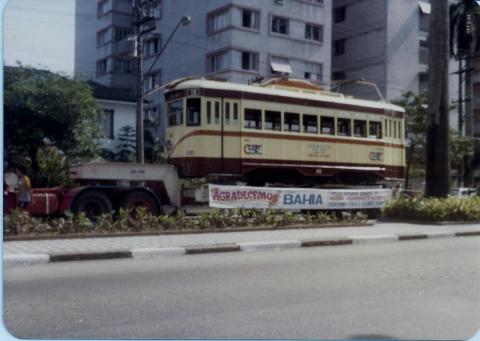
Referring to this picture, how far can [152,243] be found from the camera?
9.30 metres

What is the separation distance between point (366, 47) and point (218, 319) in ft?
75.1

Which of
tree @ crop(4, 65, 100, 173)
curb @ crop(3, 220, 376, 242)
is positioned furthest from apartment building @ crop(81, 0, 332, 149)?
curb @ crop(3, 220, 376, 242)

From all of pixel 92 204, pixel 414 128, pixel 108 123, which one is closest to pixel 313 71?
pixel 414 128

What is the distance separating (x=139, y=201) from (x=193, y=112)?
227 cm

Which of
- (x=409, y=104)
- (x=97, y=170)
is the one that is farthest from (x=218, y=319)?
(x=409, y=104)

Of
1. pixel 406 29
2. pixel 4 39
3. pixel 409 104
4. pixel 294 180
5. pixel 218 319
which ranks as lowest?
pixel 218 319

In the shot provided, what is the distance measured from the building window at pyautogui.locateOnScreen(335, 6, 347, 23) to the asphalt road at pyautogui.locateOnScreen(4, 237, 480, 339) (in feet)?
69.5

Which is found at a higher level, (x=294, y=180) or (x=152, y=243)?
(x=294, y=180)

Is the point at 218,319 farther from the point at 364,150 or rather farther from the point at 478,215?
the point at 478,215

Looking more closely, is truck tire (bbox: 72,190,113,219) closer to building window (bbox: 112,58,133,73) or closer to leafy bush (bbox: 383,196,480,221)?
leafy bush (bbox: 383,196,480,221)

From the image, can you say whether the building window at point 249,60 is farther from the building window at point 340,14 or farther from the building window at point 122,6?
the building window at point 122,6

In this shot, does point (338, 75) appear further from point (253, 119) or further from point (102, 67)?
point (253, 119)

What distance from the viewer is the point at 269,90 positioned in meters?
13.2

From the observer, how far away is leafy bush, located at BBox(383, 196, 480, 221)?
14.7 m
